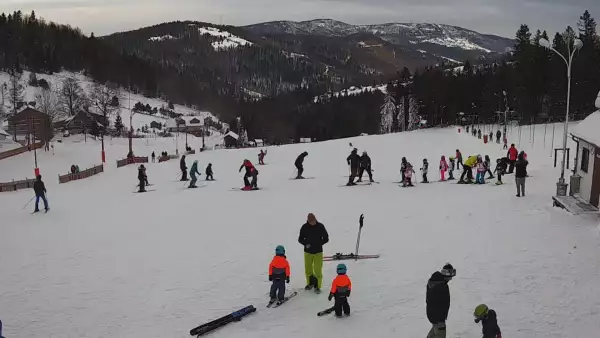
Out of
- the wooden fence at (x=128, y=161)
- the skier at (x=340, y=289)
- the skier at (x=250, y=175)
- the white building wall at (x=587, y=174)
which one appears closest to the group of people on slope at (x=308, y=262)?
the skier at (x=340, y=289)

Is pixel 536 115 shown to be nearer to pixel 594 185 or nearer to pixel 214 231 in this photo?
pixel 594 185

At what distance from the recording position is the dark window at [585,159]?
1580cm

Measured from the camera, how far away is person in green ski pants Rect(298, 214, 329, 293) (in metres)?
9.59

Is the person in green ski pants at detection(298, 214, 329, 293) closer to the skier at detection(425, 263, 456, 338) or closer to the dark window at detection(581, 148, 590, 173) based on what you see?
the skier at detection(425, 263, 456, 338)

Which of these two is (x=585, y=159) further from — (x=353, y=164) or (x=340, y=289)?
(x=340, y=289)

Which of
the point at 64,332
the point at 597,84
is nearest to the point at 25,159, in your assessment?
the point at 64,332

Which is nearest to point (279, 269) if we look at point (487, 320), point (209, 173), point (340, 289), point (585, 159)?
point (340, 289)

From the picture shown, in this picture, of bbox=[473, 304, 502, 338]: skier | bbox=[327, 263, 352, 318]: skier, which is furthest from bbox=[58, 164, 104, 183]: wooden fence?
bbox=[473, 304, 502, 338]: skier

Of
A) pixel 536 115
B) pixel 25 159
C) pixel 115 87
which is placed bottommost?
pixel 25 159

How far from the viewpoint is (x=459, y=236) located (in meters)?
13.3

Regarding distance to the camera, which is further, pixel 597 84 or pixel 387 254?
pixel 597 84

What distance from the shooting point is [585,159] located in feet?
53.0

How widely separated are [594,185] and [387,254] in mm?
7298

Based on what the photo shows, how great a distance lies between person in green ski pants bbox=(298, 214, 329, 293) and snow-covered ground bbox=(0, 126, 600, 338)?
19.4 inches
